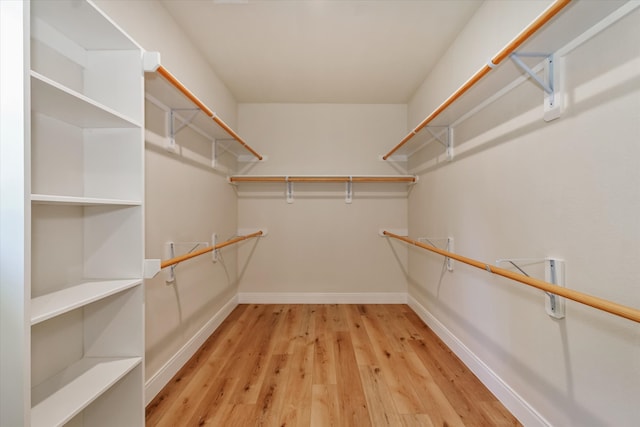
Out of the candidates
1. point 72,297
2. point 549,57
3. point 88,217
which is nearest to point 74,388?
point 72,297

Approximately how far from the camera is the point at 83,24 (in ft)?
3.08

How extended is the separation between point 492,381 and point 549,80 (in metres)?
1.54

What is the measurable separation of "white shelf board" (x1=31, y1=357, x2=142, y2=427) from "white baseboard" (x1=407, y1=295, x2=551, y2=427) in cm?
174

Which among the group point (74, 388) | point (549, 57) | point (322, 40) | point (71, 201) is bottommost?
point (74, 388)

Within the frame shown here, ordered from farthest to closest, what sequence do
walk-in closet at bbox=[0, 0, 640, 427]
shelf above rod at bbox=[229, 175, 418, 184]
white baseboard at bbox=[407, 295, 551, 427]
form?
shelf above rod at bbox=[229, 175, 418, 184] → white baseboard at bbox=[407, 295, 551, 427] → walk-in closet at bbox=[0, 0, 640, 427]

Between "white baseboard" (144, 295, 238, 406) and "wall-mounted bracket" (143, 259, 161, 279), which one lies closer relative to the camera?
"wall-mounted bracket" (143, 259, 161, 279)

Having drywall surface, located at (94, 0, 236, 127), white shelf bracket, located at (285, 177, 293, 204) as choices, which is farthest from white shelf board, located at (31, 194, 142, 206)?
white shelf bracket, located at (285, 177, 293, 204)

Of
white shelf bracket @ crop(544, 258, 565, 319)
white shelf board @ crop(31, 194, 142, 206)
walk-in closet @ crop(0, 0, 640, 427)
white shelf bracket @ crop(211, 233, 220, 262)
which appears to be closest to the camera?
white shelf board @ crop(31, 194, 142, 206)

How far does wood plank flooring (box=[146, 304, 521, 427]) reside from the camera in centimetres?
133

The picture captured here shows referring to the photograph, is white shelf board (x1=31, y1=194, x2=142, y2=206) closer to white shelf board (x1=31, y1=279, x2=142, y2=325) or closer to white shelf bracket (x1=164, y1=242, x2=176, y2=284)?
white shelf board (x1=31, y1=279, x2=142, y2=325)

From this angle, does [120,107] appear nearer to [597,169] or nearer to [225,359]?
[225,359]

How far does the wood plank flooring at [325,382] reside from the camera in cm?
133

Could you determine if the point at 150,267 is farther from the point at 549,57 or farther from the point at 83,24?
the point at 549,57

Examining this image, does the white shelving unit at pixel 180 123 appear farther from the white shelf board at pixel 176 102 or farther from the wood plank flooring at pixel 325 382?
A: the wood plank flooring at pixel 325 382
